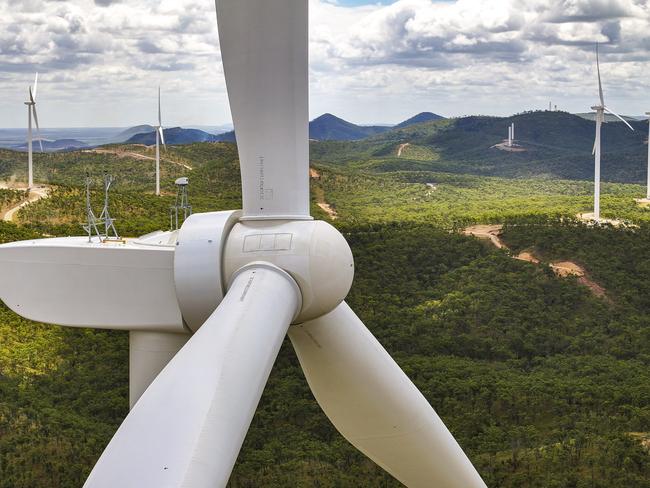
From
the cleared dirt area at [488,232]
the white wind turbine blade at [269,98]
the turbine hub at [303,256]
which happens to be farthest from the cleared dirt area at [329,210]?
the turbine hub at [303,256]

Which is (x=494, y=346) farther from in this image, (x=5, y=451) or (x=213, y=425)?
(x=213, y=425)

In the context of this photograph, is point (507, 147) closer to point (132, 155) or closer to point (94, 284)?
point (132, 155)

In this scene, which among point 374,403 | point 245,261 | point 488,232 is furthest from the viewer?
point 488,232

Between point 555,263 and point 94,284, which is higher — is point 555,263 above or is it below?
below

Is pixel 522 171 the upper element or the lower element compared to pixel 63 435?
lower

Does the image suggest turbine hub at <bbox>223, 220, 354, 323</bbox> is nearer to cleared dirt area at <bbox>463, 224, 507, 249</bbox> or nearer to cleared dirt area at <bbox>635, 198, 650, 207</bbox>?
cleared dirt area at <bbox>463, 224, 507, 249</bbox>

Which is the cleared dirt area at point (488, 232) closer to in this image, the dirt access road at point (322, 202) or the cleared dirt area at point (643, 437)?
the dirt access road at point (322, 202)

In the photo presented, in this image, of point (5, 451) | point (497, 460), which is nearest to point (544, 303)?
point (497, 460)

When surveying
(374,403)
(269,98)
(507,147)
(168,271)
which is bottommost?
(507,147)

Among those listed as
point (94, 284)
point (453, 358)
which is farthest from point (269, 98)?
point (453, 358)
